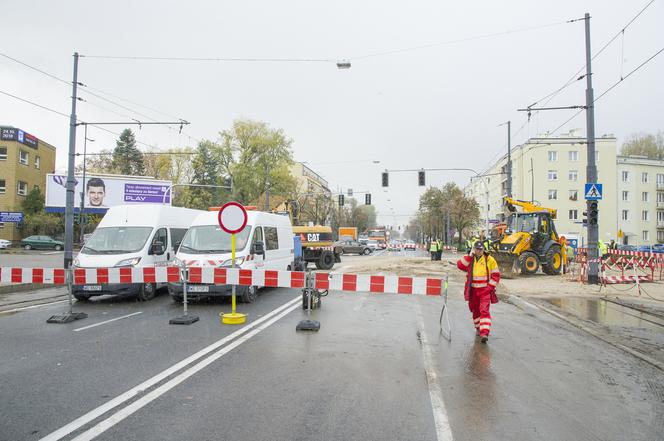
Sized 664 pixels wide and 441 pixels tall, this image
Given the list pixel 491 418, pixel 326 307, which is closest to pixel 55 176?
pixel 326 307

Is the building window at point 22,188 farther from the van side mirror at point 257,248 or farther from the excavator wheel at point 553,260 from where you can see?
the excavator wheel at point 553,260

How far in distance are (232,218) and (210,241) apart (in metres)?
2.80

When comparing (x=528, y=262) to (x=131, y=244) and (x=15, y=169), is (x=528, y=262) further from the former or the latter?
(x=15, y=169)

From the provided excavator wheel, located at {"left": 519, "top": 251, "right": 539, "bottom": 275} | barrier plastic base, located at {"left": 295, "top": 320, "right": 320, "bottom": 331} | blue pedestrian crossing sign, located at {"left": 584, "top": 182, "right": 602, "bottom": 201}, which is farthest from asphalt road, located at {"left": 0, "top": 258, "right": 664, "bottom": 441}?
excavator wheel, located at {"left": 519, "top": 251, "right": 539, "bottom": 275}

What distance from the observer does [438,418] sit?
4129 mm

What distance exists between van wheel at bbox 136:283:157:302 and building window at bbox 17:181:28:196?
41191mm

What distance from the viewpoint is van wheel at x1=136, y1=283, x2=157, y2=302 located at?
1156 cm

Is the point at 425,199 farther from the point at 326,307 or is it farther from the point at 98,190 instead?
the point at 326,307

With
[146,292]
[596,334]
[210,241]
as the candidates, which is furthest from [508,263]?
[146,292]

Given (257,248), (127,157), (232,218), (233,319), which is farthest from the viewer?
(127,157)

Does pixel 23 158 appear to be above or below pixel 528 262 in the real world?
above

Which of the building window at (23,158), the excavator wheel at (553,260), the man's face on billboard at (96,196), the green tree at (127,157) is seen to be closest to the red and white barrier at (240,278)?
the excavator wheel at (553,260)

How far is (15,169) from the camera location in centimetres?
4297

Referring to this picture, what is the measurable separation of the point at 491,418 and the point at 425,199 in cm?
6669
